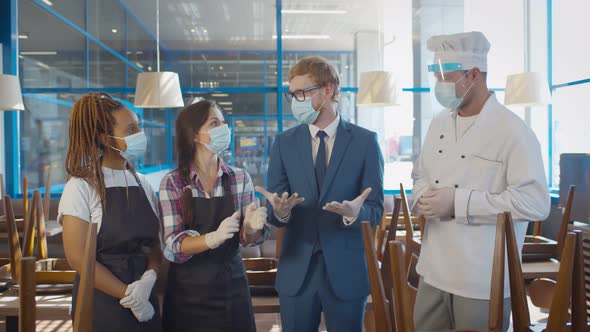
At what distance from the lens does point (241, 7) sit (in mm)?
7969

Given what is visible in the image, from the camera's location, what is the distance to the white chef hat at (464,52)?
6.26 ft

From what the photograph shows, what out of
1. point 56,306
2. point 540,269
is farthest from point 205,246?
point 540,269

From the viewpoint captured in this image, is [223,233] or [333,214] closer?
[223,233]

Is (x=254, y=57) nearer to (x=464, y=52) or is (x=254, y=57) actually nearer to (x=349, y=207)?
(x=464, y=52)

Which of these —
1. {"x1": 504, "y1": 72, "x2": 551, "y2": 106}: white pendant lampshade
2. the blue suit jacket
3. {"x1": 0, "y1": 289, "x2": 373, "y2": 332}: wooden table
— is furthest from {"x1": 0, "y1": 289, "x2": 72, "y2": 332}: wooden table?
{"x1": 504, "y1": 72, "x2": 551, "y2": 106}: white pendant lampshade

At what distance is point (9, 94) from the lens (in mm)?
5453

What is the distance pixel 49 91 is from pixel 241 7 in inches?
110

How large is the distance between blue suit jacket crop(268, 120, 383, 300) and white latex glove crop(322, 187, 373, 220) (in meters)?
0.09

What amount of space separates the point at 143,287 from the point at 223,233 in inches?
11.8

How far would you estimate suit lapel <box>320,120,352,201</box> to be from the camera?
193cm

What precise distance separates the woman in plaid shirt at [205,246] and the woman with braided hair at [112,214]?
0.08 m

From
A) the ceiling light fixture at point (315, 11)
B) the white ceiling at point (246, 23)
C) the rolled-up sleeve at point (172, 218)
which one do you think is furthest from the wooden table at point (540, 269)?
the ceiling light fixture at point (315, 11)

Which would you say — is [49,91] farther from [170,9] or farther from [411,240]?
[411,240]

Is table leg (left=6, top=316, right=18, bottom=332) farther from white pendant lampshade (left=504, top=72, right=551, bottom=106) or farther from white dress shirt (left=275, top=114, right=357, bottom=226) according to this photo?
white pendant lampshade (left=504, top=72, right=551, bottom=106)
